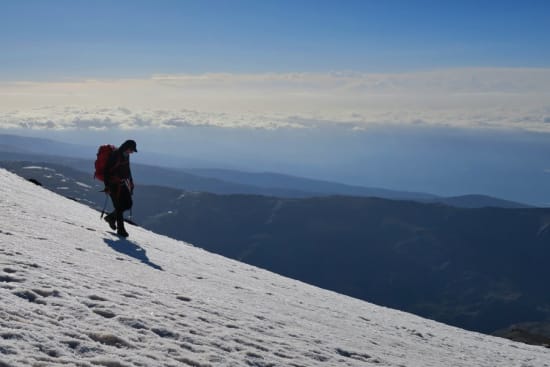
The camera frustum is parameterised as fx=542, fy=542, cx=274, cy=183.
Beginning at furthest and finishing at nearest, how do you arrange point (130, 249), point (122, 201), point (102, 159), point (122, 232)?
1. point (122, 232)
2. point (122, 201)
3. point (102, 159)
4. point (130, 249)

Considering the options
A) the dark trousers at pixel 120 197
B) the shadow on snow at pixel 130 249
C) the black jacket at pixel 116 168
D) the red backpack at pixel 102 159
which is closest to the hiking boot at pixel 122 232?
the dark trousers at pixel 120 197

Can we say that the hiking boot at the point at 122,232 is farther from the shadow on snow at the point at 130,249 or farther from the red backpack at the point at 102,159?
the red backpack at the point at 102,159

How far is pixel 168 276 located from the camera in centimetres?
1722

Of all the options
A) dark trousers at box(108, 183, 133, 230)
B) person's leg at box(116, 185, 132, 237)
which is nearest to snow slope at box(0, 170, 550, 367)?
person's leg at box(116, 185, 132, 237)

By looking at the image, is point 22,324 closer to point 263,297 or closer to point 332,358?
point 332,358

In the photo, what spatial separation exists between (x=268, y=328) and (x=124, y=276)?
167 inches

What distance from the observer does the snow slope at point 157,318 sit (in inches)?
353

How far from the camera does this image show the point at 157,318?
11.4 metres

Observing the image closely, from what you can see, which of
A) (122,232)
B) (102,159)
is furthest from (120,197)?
(122,232)

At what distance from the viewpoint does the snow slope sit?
8.97 m

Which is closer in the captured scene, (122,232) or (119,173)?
(119,173)

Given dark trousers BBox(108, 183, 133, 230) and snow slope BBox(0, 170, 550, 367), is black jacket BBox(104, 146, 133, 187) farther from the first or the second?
snow slope BBox(0, 170, 550, 367)

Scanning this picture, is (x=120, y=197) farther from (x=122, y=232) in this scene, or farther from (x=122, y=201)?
(x=122, y=232)

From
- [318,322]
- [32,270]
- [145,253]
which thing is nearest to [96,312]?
[32,270]
